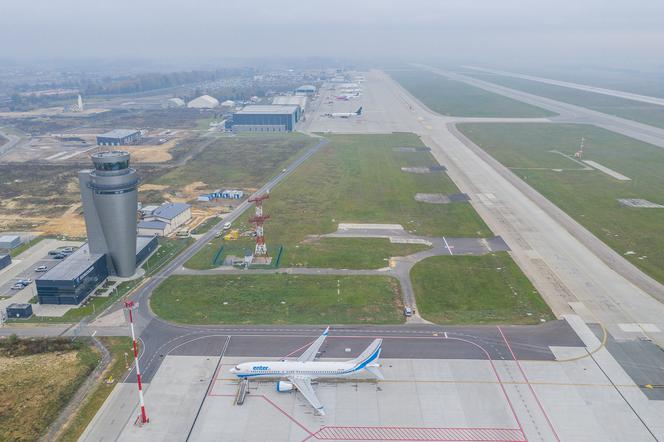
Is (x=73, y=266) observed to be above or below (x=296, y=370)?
above

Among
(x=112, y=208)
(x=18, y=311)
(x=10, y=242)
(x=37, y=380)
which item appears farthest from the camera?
(x=10, y=242)

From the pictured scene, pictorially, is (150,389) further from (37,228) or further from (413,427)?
(37,228)

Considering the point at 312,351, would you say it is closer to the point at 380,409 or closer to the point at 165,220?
the point at 380,409

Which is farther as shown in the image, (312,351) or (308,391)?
(312,351)

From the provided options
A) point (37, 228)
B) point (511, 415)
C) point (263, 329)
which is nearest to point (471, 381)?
point (511, 415)

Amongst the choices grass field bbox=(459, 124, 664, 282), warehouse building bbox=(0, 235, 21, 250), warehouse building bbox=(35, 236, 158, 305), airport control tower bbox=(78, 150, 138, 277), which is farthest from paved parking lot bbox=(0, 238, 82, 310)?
grass field bbox=(459, 124, 664, 282)

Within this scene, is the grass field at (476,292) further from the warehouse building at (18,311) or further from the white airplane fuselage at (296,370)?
the warehouse building at (18,311)

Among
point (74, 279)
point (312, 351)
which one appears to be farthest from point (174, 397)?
point (74, 279)
